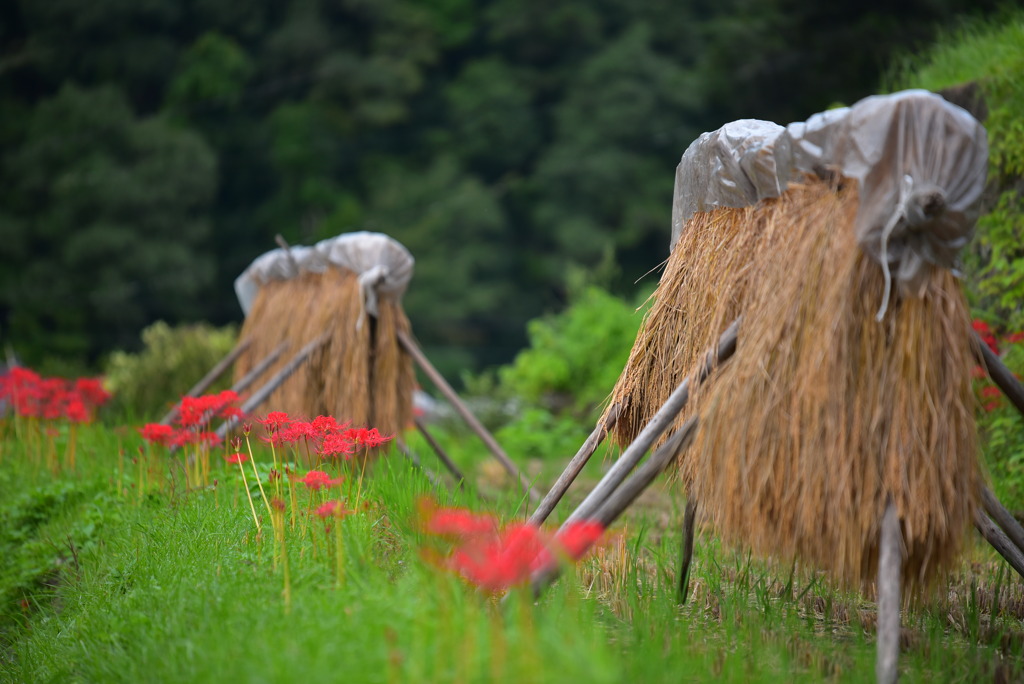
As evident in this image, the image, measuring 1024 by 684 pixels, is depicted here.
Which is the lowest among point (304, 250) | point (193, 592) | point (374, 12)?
point (193, 592)

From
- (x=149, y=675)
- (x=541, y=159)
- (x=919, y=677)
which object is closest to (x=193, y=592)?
(x=149, y=675)

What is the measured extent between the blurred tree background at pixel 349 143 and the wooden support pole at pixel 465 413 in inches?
433

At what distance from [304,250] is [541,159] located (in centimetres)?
1559

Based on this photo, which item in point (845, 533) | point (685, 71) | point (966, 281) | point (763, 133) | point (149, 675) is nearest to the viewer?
point (845, 533)

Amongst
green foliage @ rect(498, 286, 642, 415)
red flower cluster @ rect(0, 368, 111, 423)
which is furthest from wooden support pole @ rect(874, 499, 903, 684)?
green foliage @ rect(498, 286, 642, 415)

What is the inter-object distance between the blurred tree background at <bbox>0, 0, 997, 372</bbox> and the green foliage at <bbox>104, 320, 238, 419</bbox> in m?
6.26

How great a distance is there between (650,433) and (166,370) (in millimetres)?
9032

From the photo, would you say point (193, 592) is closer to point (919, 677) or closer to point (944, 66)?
point (919, 677)

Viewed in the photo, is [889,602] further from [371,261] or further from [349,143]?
[349,143]

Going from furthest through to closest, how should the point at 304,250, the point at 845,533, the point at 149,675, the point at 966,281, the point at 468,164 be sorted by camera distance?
1. the point at 468,164
2. the point at 304,250
3. the point at 966,281
4. the point at 149,675
5. the point at 845,533

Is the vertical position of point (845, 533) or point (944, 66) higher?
point (944, 66)

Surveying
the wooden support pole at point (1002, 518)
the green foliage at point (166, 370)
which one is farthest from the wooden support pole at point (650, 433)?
the green foliage at point (166, 370)

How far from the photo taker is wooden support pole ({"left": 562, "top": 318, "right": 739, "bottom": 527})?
2.66 meters

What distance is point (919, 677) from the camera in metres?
2.60
